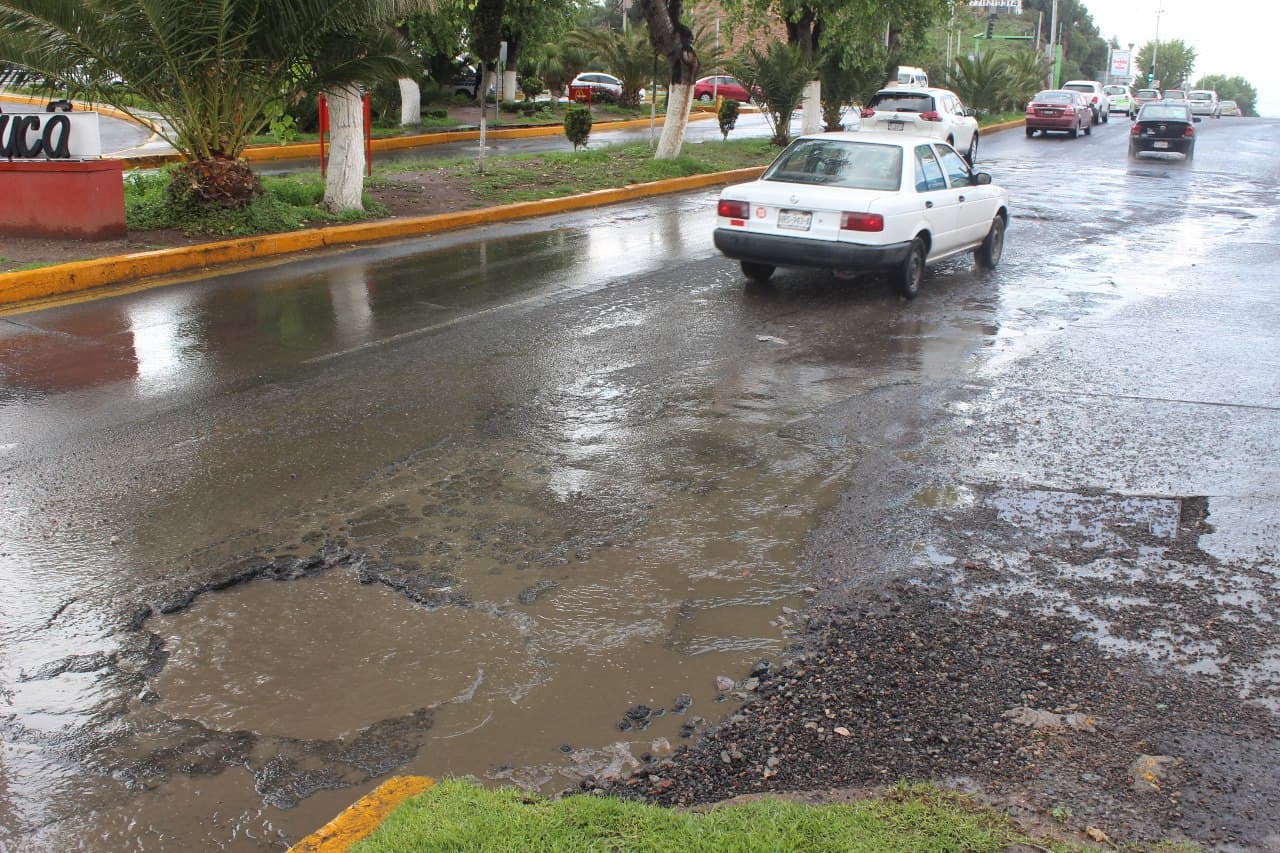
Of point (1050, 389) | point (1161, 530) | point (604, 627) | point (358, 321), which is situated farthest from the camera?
point (358, 321)

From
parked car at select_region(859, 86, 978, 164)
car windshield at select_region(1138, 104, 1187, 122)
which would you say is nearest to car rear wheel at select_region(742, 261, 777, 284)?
parked car at select_region(859, 86, 978, 164)

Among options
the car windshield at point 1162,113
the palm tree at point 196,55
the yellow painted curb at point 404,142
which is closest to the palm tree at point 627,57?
the yellow painted curb at point 404,142

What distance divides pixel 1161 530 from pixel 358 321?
6.32m

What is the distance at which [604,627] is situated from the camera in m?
4.38

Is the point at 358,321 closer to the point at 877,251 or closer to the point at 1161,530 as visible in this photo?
the point at 877,251

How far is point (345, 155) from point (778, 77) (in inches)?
548

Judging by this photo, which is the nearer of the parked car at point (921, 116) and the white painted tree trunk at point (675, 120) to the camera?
the white painted tree trunk at point (675, 120)

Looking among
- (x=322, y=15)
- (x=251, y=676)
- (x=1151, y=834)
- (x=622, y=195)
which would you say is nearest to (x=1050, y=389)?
(x=1151, y=834)

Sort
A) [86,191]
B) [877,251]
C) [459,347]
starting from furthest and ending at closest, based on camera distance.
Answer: [86,191], [877,251], [459,347]

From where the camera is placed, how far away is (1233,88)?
148 meters

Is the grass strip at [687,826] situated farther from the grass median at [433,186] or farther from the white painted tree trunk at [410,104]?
the white painted tree trunk at [410,104]

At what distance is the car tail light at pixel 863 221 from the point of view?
1005cm

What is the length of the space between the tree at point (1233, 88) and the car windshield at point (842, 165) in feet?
495

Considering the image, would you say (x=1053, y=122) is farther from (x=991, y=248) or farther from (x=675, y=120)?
(x=991, y=248)
